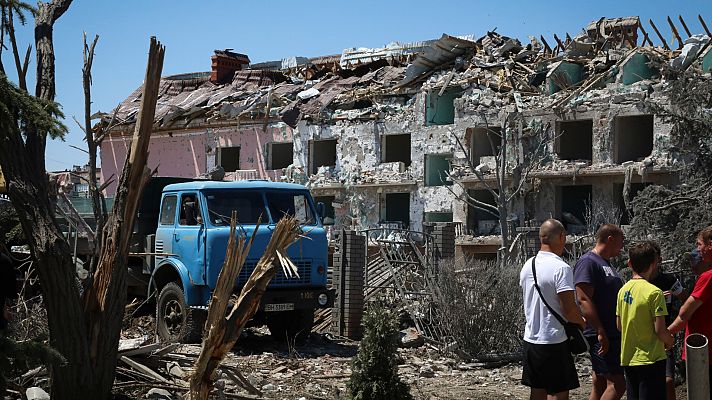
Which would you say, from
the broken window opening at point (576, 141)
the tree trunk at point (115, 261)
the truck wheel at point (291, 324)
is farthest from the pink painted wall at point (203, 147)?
the tree trunk at point (115, 261)

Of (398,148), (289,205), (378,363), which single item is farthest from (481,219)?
(378,363)

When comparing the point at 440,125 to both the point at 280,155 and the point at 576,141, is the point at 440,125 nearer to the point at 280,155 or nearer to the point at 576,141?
the point at 576,141

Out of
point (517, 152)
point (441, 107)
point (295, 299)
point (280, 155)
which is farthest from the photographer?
point (280, 155)

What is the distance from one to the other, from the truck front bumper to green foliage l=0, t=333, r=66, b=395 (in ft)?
24.7

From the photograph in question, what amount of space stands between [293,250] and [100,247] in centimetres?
638

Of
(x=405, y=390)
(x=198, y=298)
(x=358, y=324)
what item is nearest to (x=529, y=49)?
(x=358, y=324)

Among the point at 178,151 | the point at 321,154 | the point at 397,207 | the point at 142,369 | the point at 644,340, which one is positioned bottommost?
the point at 142,369

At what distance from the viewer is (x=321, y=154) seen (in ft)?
139

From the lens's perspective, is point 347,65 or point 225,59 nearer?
point 347,65

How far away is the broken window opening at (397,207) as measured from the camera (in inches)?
1593

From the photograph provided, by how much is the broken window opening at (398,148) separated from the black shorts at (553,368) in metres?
33.8

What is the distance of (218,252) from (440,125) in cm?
2547

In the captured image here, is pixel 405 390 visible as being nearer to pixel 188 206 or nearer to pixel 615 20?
pixel 188 206

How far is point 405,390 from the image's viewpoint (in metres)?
8.71
